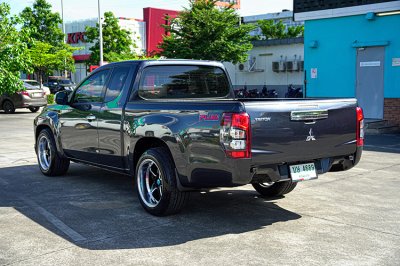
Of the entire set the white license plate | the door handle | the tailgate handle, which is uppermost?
the tailgate handle

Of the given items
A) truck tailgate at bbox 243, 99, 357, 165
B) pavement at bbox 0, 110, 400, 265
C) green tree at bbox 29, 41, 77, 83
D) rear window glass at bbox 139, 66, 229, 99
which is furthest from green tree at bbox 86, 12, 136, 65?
truck tailgate at bbox 243, 99, 357, 165

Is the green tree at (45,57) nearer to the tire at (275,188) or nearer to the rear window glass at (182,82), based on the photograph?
the rear window glass at (182,82)

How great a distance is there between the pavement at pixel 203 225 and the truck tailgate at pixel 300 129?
2.69ft

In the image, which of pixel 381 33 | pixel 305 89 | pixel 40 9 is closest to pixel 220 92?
pixel 381 33

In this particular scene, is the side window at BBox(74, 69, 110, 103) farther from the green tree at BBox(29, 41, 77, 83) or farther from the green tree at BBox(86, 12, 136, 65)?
the green tree at BBox(86, 12, 136, 65)

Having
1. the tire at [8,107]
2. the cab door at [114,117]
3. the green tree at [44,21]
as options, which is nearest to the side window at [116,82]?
the cab door at [114,117]

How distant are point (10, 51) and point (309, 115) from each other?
17121 millimetres

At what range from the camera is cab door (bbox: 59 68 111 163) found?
23.3 ft

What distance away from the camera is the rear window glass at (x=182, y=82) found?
649cm

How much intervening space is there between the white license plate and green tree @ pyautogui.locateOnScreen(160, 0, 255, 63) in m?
26.5

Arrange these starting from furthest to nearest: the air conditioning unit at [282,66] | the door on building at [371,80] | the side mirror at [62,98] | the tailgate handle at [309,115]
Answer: the air conditioning unit at [282,66] → the door on building at [371,80] → the side mirror at [62,98] → the tailgate handle at [309,115]

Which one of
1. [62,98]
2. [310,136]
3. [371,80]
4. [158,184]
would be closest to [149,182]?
[158,184]

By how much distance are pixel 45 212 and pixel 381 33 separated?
14129 mm

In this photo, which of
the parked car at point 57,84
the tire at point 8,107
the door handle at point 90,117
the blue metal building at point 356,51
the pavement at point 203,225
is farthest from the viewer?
the parked car at point 57,84
